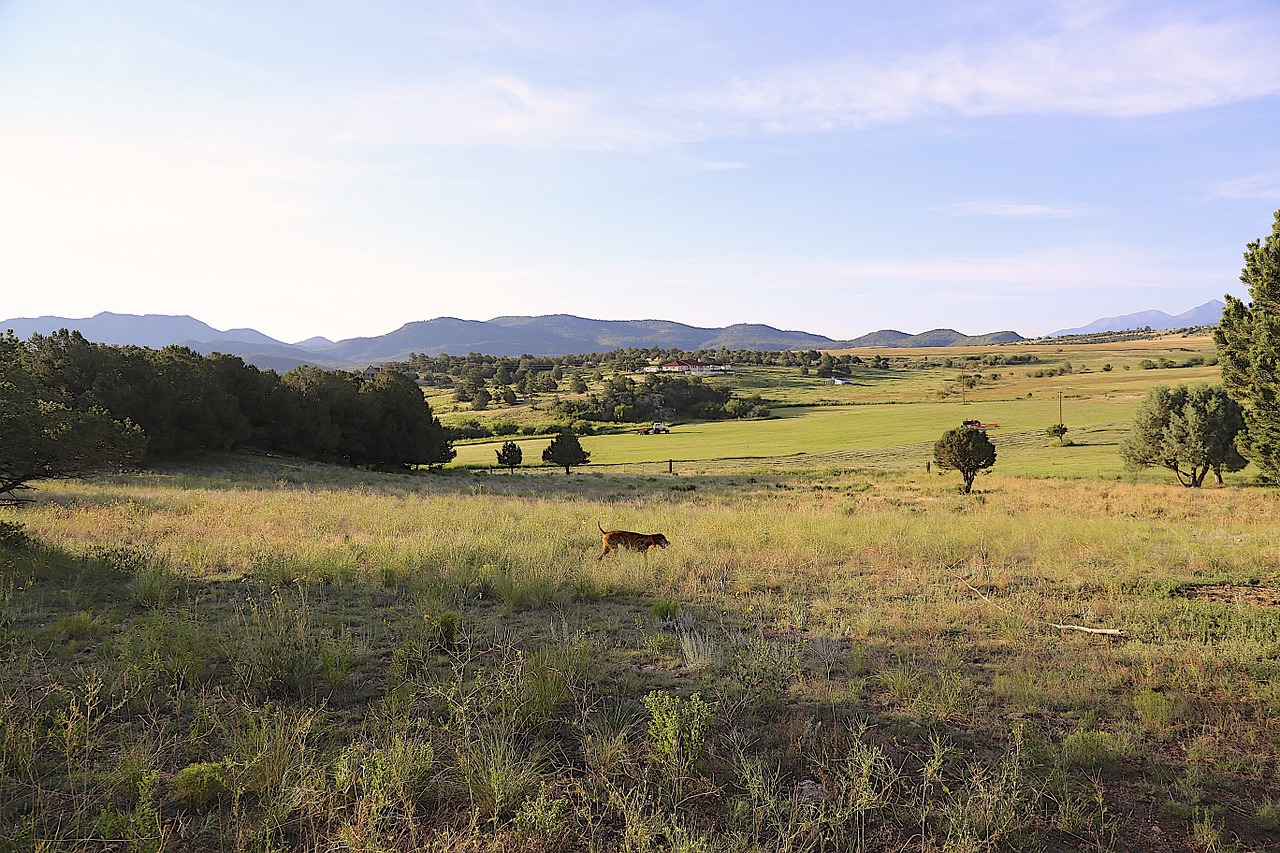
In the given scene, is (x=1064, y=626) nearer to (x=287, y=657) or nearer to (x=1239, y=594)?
(x=1239, y=594)

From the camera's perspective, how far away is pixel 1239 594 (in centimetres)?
779

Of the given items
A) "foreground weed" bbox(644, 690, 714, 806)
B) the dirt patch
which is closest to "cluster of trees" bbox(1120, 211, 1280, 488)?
the dirt patch

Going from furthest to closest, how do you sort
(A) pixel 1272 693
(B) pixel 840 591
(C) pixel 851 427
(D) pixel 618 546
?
(C) pixel 851 427 < (D) pixel 618 546 < (B) pixel 840 591 < (A) pixel 1272 693

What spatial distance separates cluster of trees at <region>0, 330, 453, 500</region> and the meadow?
4.10ft

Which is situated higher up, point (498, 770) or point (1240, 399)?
point (1240, 399)

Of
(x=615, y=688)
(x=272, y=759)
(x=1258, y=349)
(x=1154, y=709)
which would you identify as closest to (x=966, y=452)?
(x=1258, y=349)

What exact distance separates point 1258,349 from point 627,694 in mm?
24044

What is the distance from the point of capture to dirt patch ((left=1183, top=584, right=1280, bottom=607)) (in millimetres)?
7426

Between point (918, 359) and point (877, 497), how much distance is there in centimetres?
18045

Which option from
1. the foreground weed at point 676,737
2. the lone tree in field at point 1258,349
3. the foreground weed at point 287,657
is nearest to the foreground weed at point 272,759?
the foreground weed at point 287,657

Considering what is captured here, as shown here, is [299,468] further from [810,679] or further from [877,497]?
[810,679]

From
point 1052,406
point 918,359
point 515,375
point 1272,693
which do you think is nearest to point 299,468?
point 1272,693

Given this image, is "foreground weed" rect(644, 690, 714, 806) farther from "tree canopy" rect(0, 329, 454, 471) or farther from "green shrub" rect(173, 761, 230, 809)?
"tree canopy" rect(0, 329, 454, 471)

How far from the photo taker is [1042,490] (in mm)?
29000
